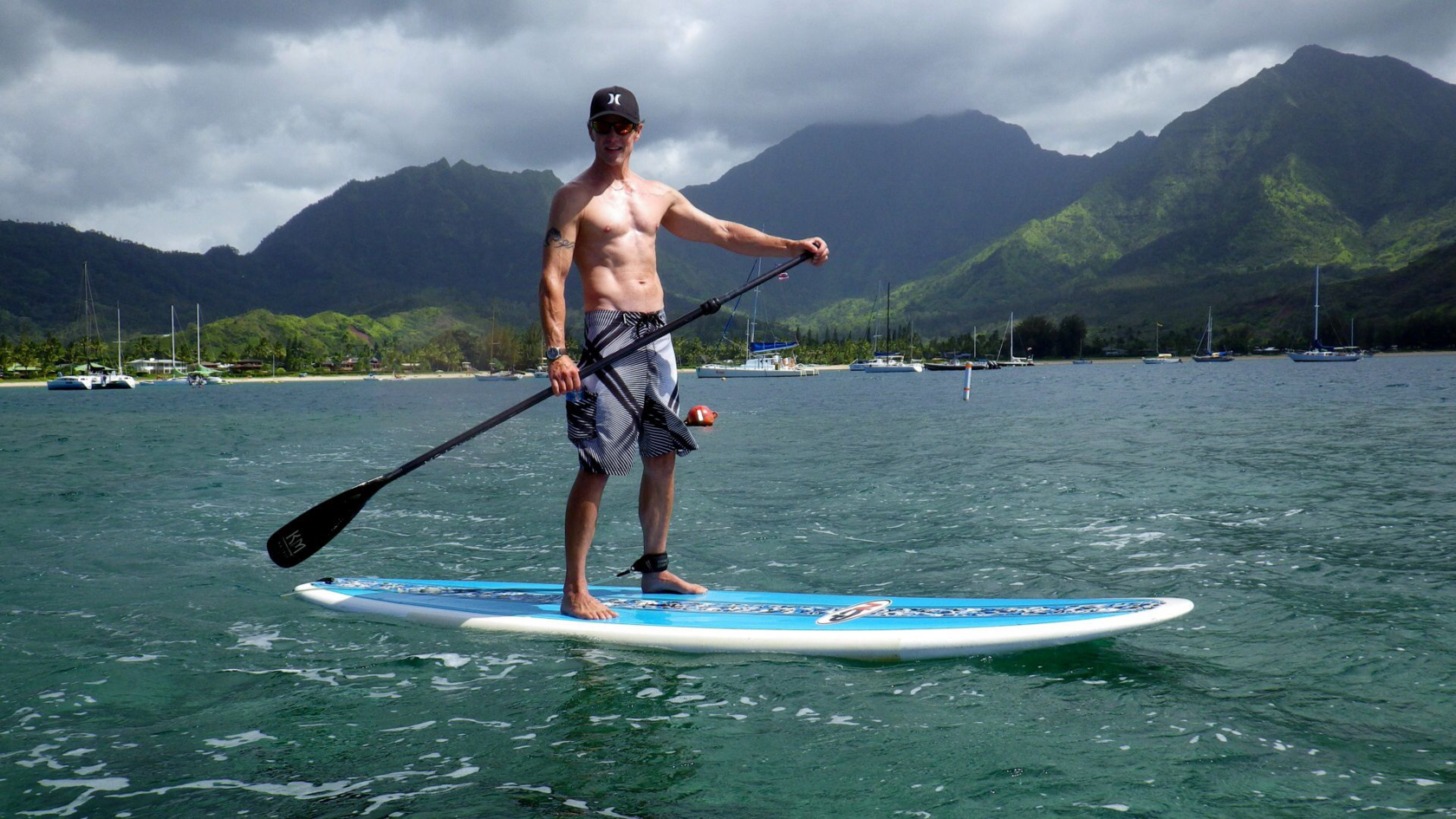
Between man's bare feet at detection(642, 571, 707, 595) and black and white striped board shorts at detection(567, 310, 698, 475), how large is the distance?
1070mm

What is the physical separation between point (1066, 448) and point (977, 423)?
11648 mm

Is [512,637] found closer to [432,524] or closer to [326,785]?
[326,785]

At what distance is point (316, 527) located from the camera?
23.2 ft

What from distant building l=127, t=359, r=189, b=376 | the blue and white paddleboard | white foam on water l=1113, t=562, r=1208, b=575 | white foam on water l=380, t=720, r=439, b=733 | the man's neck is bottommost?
white foam on water l=380, t=720, r=439, b=733

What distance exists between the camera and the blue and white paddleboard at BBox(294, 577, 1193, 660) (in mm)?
5312

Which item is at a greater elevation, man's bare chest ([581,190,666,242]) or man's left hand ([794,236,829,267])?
man's bare chest ([581,190,666,242])

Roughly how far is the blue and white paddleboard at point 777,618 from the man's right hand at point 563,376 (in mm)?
1600

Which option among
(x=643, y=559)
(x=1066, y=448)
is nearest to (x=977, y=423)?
(x=1066, y=448)

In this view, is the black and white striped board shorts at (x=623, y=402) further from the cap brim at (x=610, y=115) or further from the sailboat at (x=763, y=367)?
the sailboat at (x=763, y=367)

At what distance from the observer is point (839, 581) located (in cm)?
813

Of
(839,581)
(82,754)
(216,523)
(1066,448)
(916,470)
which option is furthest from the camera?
(1066,448)

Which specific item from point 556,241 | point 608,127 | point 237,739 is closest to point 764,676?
point 237,739

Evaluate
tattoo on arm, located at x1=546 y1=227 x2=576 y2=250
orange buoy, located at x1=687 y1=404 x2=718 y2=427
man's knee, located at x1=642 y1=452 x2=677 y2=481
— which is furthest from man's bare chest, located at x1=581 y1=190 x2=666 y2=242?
man's knee, located at x1=642 y1=452 x2=677 y2=481

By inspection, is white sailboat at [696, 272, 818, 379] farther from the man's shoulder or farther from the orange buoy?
the man's shoulder
